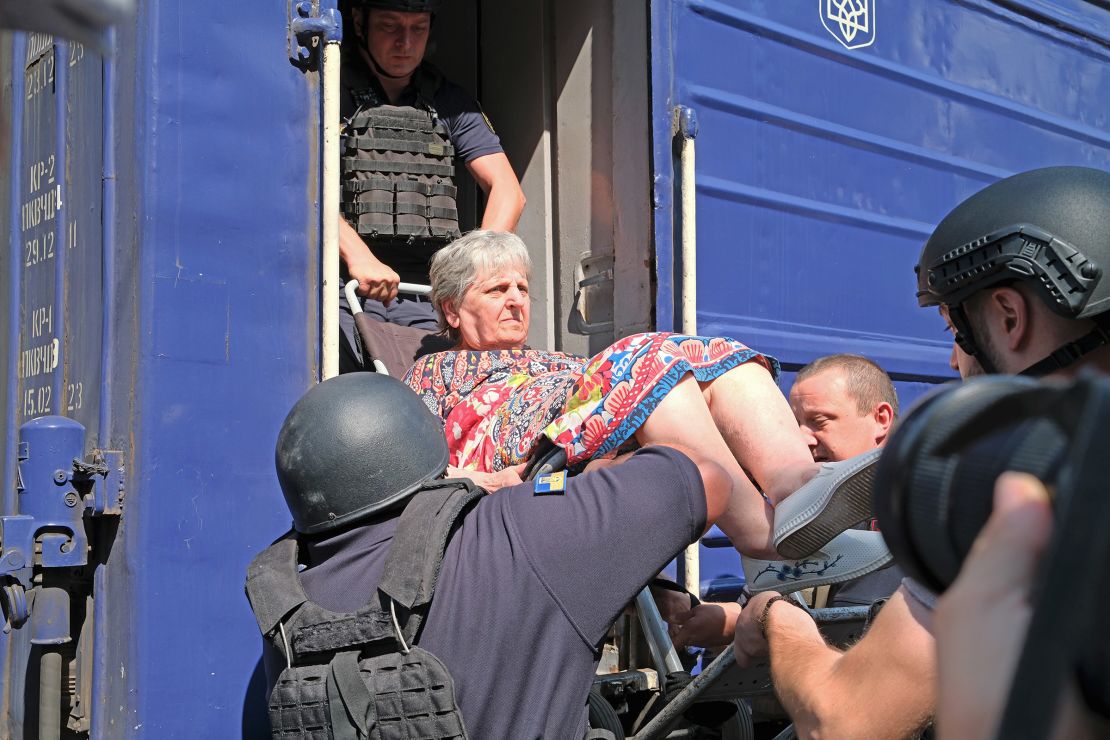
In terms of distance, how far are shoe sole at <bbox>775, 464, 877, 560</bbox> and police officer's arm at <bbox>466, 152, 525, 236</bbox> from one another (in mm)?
2008

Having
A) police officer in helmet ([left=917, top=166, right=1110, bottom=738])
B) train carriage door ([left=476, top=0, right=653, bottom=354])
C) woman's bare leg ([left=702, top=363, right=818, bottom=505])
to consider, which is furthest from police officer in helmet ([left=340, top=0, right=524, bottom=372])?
police officer in helmet ([left=917, top=166, right=1110, bottom=738])

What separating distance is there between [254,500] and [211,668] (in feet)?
1.26

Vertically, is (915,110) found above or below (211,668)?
above

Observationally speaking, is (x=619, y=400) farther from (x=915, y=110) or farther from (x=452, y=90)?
(x=915, y=110)

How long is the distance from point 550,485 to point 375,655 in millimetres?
381

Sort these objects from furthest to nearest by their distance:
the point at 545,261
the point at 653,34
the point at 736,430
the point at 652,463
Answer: the point at 545,261, the point at 653,34, the point at 736,430, the point at 652,463

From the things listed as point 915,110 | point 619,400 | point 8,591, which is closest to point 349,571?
point 619,400

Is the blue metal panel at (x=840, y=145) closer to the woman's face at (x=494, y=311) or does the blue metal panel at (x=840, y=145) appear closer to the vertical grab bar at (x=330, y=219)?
the woman's face at (x=494, y=311)

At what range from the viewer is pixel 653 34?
3.66m

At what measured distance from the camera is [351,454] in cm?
204

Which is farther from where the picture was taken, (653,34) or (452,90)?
(452,90)

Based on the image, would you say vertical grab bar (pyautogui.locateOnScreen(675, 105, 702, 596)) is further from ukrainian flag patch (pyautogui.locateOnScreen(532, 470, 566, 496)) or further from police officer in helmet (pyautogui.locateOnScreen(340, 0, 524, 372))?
ukrainian flag patch (pyautogui.locateOnScreen(532, 470, 566, 496))

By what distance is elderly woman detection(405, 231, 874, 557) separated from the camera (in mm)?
2492

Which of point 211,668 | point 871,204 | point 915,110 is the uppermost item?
point 915,110
